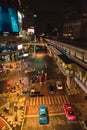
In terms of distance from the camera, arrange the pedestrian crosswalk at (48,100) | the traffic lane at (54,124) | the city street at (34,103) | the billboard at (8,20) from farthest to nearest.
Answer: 1. the billboard at (8,20)
2. the pedestrian crosswalk at (48,100)
3. the city street at (34,103)
4. the traffic lane at (54,124)

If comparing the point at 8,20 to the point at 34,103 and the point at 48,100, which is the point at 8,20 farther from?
the point at 34,103

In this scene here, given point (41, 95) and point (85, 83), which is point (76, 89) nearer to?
point (41, 95)

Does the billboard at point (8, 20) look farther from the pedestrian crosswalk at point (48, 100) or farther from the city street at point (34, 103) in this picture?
the pedestrian crosswalk at point (48, 100)

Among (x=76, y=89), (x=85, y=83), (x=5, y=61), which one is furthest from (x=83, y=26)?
(x=85, y=83)

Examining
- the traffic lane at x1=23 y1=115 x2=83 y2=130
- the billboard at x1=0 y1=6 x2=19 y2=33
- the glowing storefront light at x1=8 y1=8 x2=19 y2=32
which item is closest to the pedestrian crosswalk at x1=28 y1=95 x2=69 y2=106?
the traffic lane at x1=23 y1=115 x2=83 y2=130

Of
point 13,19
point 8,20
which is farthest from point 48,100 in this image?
point 13,19

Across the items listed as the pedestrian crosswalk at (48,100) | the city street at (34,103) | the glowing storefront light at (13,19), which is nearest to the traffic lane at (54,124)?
the city street at (34,103)
